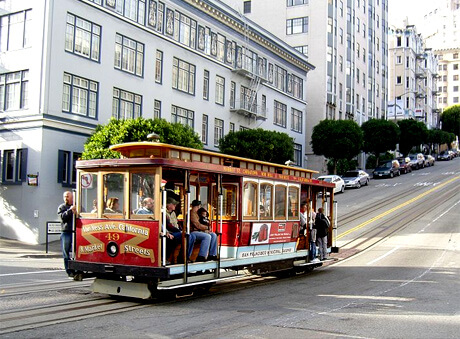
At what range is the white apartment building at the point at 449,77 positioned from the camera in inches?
6038

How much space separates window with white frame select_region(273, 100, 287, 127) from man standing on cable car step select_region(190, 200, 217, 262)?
40.0 metres

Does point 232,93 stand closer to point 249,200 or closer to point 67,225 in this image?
point 249,200

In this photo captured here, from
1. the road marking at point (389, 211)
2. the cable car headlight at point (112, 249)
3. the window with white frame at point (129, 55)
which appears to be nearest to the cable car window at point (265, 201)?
the cable car headlight at point (112, 249)

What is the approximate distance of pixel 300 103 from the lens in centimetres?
5644

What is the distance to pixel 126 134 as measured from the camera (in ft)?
82.9

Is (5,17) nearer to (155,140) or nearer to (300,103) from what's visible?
(155,140)

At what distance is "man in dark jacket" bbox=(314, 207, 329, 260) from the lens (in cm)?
1648

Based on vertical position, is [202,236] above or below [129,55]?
below

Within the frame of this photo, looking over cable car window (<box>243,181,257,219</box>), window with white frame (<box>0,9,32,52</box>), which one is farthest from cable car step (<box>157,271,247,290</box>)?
window with white frame (<box>0,9,32,52</box>)

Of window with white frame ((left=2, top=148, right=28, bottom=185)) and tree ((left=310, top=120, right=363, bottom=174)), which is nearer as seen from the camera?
window with white frame ((left=2, top=148, right=28, bottom=185))

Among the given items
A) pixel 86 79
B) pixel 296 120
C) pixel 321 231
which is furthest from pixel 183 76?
pixel 321 231

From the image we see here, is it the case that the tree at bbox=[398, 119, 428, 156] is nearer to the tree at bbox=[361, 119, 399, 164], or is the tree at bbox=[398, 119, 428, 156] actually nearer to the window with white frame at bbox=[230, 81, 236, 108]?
the tree at bbox=[361, 119, 399, 164]

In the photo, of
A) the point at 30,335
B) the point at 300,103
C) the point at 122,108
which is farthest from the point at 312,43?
the point at 30,335

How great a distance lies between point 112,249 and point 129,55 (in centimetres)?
2413
